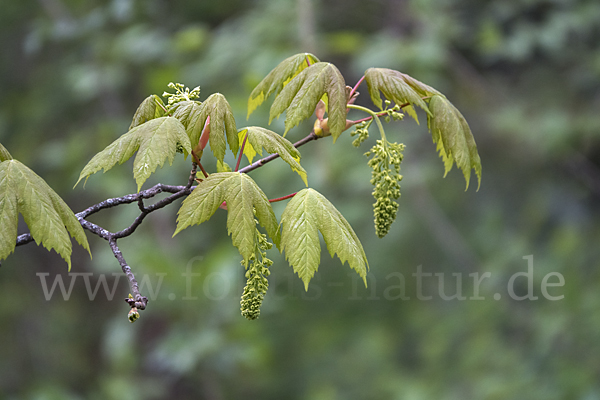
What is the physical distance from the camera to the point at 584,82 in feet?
18.4

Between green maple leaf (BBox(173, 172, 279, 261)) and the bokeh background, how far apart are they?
2.45 meters

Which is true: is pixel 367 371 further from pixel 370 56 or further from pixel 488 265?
pixel 370 56

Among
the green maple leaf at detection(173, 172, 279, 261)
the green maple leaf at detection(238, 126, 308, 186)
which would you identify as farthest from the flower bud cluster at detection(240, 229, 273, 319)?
the green maple leaf at detection(238, 126, 308, 186)

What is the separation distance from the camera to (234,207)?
1254mm

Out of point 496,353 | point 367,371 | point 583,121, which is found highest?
point 583,121

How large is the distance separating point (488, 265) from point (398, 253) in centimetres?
113

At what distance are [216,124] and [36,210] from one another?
0.43 meters

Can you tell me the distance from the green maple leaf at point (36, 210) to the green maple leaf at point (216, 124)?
0.33 meters

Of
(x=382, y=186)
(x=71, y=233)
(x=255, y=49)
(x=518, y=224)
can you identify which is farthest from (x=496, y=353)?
(x=71, y=233)

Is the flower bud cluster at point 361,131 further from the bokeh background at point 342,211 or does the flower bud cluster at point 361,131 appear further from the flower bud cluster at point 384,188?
the bokeh background at point 342,211

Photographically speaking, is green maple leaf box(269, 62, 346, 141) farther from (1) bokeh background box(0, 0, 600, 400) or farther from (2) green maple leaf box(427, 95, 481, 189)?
(1) bokeh background box(0, 0, 600, 400)

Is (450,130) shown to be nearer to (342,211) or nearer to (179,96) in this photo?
(179,96)

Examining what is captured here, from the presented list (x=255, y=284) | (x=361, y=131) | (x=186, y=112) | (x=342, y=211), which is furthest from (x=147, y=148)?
(x=342, y=211)

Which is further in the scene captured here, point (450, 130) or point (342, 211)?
point (342, 211)
